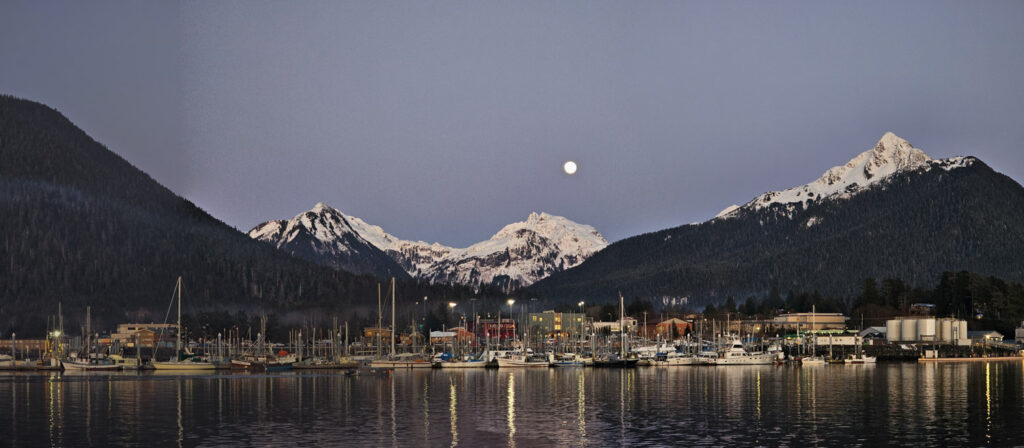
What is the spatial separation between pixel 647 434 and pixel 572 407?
22.7m

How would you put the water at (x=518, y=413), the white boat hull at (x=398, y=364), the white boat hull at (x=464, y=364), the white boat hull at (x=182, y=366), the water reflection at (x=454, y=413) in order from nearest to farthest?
the water reflection at (x=454, y=413) → the water at (x=518, y=413) → the white boat hull at (x=182, y=366) → the white boat hull at (x=398, y=364) → the white boat hull at (x=464, y=364)

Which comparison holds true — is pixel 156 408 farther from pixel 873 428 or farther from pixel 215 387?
pixel 873 428

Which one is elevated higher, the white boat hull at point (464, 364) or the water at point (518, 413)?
the water at point (518, 413)

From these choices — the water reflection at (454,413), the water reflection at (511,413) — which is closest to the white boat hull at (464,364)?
the water reflection at (511,413)

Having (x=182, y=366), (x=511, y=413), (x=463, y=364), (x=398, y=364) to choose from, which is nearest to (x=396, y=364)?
(x=398, y=364)

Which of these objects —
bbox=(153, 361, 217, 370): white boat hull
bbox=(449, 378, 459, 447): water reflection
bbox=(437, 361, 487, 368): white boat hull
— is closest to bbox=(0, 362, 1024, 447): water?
bbox=(449, 378, 459, 447): water reflection

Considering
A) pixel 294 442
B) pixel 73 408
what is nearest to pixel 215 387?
pixel 73 408

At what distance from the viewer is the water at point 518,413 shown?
6950 centimetres

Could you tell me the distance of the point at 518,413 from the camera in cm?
8769

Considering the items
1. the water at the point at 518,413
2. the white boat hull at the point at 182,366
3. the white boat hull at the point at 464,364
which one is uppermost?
the water at the point at 518,413

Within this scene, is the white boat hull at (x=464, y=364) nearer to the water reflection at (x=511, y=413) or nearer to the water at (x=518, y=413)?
the water at (x=518, y=413)

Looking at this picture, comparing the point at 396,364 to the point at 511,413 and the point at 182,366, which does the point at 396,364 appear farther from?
the point at 511,413

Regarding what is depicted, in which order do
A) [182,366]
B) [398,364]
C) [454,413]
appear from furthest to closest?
[398,364]
[182,366]
[454,413]

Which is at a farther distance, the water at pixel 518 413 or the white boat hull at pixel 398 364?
the white boat hull at pixel 398 364
